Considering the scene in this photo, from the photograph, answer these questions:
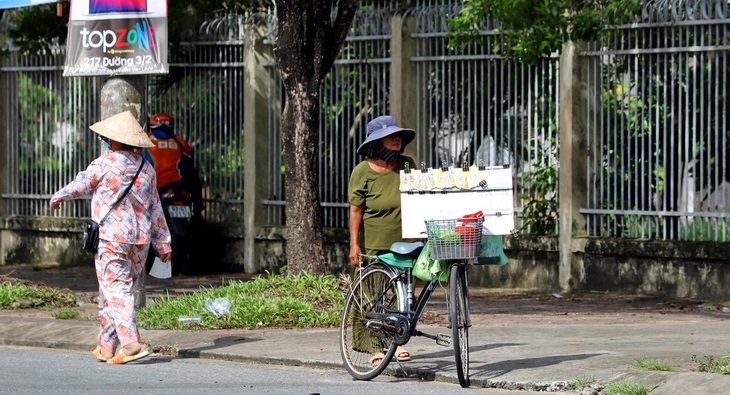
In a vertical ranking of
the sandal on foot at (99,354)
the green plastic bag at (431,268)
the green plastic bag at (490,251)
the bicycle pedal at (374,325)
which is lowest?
the sandal on foot at (99,354)

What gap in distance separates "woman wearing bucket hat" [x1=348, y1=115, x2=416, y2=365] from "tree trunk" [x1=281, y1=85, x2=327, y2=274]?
9.47ft

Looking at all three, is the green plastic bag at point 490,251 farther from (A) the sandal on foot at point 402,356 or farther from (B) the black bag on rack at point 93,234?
(B) the black bag on rack at point 93,234

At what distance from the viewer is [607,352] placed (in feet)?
31.1

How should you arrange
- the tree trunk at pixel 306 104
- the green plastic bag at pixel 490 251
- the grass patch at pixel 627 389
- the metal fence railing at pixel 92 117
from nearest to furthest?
1. the grass patch at pixel 627 389
2. the green plastic bag at pixel 490 251
3. the tree trunk at pixel 306 104
4. the metal fence railing at pixel 92 117

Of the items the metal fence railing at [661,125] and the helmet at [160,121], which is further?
the helmet at [160,121]

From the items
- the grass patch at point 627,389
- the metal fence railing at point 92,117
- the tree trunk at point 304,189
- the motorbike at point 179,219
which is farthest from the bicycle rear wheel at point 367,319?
the metal fence railing at point 92,117

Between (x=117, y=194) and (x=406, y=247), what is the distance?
2.14 meters

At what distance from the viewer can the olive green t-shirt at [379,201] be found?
927cm

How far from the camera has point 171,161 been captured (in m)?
15.9

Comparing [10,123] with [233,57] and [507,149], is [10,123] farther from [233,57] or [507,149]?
[507,149]

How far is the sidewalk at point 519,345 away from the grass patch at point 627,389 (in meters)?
0.12

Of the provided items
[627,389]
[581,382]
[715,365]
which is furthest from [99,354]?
[715,365]

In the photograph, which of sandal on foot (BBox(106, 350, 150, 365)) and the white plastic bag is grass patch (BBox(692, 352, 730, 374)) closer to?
sandal on foot (BBox(106, 350, 150, 365))

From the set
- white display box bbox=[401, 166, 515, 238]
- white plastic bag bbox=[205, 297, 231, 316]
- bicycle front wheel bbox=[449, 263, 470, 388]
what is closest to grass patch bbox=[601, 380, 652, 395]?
bicycle front wheel bbox=[449, 263, 470, 388]
